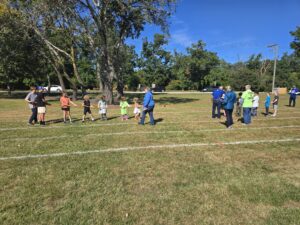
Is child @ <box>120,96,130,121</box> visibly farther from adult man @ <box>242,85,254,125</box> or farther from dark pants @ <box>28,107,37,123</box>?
adult man @ <box>242,85,254,125</box>

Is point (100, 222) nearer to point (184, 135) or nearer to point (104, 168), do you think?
point (104, 168)

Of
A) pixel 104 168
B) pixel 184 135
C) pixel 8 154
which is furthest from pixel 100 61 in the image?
pixel 104 168

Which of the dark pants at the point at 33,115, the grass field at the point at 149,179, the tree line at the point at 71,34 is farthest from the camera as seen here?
the tree line at the point at 71,34

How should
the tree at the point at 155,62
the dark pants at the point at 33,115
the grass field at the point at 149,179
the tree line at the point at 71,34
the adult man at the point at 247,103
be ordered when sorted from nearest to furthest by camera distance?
the grass field at the point at 149,179 → the dark pants at the point at 33,115 → the adult man at the point at 247,103 → the tree line at the point at 71,34 → the tree at the point at 155,62

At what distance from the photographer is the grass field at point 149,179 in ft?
12.0

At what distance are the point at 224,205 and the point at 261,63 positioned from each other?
294 feet

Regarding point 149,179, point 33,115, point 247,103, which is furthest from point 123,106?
point 149,179

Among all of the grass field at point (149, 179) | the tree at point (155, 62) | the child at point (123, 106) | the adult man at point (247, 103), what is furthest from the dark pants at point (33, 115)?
the tree at point (155, 62)

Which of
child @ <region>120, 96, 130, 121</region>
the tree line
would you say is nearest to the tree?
the tree line

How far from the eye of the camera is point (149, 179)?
16.2 feet

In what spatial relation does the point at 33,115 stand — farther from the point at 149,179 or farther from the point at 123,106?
the point at 149,179

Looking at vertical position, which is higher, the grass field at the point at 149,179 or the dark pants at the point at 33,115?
the dark pants at the point at 33,115

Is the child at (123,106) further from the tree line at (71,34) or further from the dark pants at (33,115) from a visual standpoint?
the tree line at (71,34)

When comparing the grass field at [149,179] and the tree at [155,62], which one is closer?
the grass field at [149,179]
